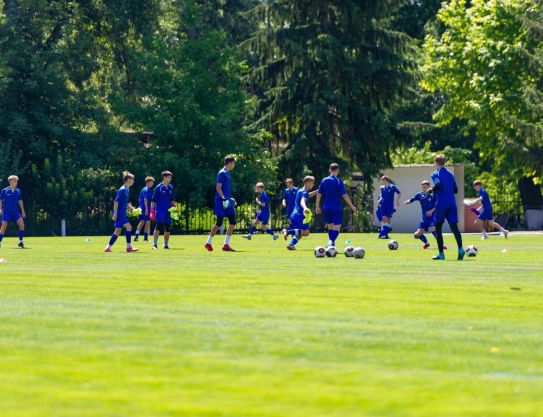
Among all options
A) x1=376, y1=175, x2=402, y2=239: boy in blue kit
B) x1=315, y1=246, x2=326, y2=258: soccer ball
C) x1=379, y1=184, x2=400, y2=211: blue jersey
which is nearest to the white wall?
x1=376, y1=175, x2=402, y2=239: boy in blue kit

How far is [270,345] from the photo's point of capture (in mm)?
10766

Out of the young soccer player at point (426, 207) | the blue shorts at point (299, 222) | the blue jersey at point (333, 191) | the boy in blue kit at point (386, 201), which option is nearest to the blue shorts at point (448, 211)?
the blue jersey at point (333, 191)

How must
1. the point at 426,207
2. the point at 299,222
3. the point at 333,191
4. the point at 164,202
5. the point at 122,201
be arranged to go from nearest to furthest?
1. the point at 333,191
2. the point at 122,201
3. the point at 164,202
4. the point at 299,222
5. the point at 426,207

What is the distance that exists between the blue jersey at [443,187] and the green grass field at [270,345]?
21.0ft

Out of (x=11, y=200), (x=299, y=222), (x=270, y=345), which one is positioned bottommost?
(x=270, y=345)

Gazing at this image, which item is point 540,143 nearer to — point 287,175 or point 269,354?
point 287,175

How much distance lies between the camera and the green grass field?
802cm

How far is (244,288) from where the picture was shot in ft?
56.8

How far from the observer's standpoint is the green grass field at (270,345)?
8.02m

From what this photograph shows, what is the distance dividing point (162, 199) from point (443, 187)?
33.1ft

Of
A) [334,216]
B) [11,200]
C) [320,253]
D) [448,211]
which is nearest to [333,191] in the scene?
[334,216]

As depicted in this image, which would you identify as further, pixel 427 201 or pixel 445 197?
pixel 427 201

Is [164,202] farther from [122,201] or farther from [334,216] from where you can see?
[334,216]

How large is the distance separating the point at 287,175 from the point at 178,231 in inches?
270
